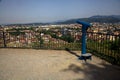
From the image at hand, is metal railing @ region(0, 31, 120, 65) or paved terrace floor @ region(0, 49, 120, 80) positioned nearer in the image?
paved terrace floor @ region(0, 49, 120, 80)

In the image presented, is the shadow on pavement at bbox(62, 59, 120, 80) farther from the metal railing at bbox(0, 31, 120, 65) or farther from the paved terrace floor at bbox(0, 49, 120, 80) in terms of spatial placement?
the metal railing at bbox(0, 31, 120, 65)

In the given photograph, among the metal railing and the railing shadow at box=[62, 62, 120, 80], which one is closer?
the railing shadow at box=[62, 62, 120, 80]

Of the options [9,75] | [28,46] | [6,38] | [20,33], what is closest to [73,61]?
[9,75]

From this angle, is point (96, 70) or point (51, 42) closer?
point (96, 70)

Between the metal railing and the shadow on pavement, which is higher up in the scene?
the metal railing

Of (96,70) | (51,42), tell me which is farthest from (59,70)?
(51,42)

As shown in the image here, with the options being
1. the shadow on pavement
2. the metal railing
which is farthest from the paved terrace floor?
the metal railing

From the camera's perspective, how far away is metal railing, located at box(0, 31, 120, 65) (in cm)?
719

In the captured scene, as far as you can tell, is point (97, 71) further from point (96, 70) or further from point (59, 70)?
point (59, 70)

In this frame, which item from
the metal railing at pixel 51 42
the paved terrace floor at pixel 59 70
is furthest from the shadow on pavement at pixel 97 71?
the metal railing at pixel 51 42

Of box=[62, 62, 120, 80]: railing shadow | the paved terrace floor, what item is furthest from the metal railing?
box=[62, 62, 120, 80]: railing shadow

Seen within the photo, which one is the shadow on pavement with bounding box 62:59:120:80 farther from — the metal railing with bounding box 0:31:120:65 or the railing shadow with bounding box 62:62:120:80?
the metal railing with bounding box 0:31:120:65

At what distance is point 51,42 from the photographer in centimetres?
920

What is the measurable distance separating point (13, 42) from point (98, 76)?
6550mm
